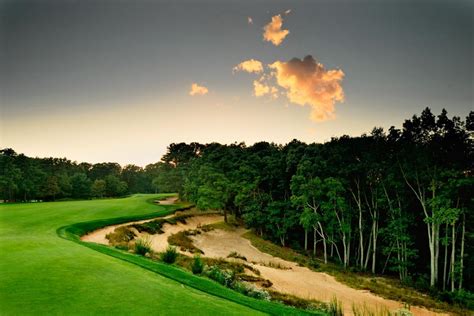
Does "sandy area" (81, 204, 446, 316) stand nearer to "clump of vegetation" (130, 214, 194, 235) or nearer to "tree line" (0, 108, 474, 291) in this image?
"clump of vegetation" (130, 214, 194, 235)

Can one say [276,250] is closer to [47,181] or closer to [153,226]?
[153,226]

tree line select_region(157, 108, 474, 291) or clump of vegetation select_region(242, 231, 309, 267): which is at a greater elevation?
tree line select_region(157, 108, 474, 291)

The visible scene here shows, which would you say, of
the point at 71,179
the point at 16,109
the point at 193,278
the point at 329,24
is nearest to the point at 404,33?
the point at 329,24

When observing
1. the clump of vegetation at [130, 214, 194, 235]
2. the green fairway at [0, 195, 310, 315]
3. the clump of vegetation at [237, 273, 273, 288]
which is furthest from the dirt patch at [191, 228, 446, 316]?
the green fairway at [0, 195, 310, 315]

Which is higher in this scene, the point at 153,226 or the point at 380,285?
the point at 153,226

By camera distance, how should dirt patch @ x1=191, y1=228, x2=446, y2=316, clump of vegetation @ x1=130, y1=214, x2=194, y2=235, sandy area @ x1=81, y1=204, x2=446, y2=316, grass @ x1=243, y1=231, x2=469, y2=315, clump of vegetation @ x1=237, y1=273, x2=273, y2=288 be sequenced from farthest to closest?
clump of vegetation @ x1=130, y1=214, x2=194, y2=235 < grass @ x1=243, y1=231, x2=469, y2=315 < sandy area @ x1=81, y1=204, x2=446, y2=316 < dirt patch @ x1=191, y1=228, x2=446, y2=316 < clump of vegetation @ x1=237, y1=273, x2=273, y2=288

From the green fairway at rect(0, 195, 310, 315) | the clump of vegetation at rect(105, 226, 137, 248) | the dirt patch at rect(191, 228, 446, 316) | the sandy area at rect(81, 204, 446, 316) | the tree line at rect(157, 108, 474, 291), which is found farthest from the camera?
the tree line at rect(157, 108, 474, 291)

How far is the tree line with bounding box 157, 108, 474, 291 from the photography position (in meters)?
25.0

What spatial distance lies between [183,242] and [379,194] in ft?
66.9

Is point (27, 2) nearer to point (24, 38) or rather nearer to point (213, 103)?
point (24, 38)

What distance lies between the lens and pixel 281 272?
24.6 m

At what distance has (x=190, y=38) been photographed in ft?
58.9

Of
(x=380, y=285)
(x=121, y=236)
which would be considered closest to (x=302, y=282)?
(x=380, y=285)

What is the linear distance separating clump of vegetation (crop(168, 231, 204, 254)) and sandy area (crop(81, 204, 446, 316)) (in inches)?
27.7
